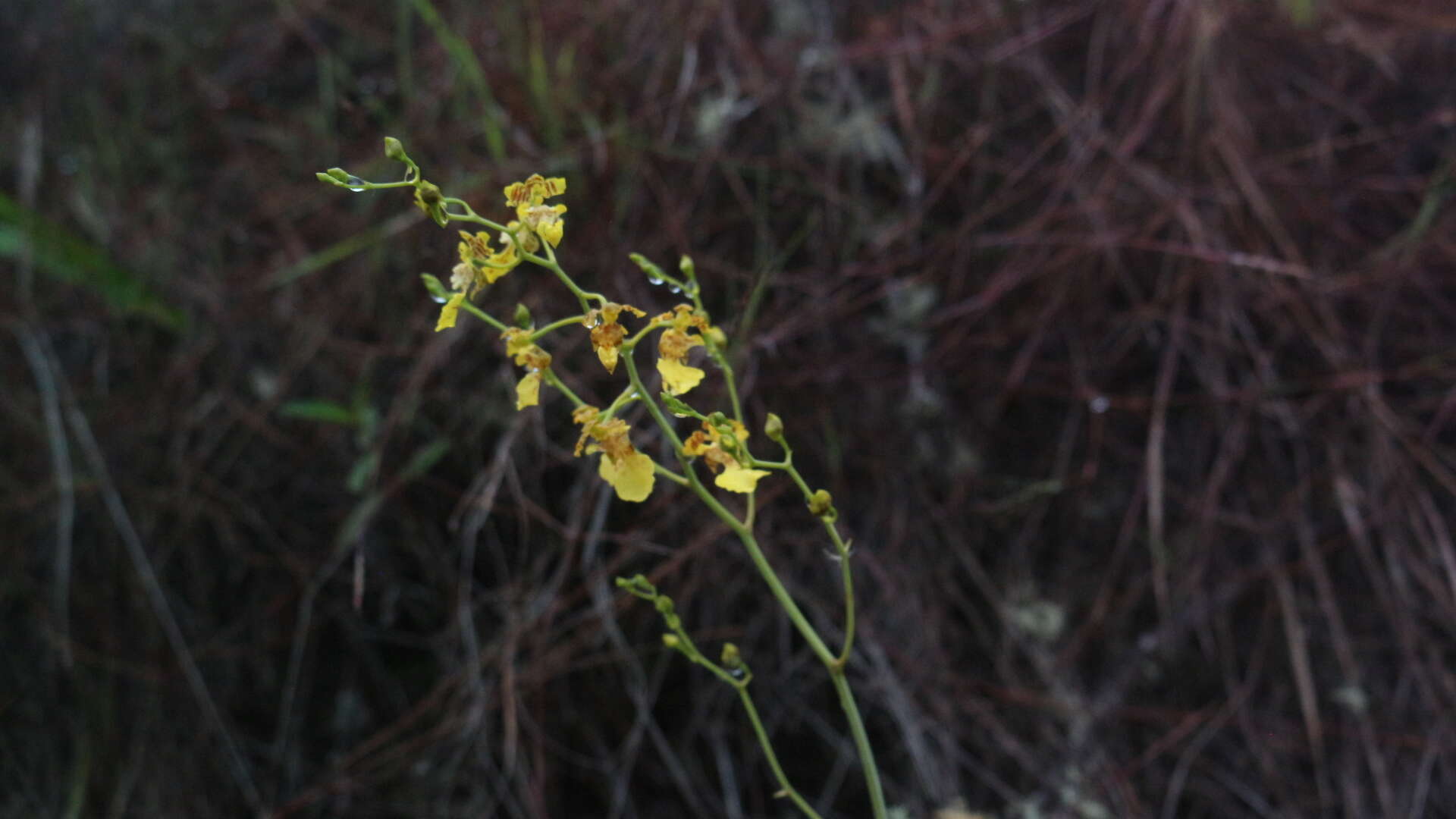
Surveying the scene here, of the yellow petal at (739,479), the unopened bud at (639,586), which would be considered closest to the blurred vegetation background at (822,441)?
the unopened bud at (639,586)

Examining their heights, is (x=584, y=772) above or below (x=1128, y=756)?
above

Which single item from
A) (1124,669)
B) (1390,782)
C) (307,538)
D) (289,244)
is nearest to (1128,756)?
(1124,669)

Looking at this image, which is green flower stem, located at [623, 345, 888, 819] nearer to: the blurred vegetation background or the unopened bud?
the unopened bud

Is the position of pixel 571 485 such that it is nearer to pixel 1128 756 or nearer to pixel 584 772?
pixel 584 772

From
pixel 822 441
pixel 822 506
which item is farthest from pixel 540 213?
pixel 822 441

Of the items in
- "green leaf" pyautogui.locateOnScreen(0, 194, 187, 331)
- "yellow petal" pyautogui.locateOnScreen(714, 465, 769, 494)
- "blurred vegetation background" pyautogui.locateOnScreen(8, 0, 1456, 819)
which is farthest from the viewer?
"green leaf" pyautogui.locateOnScreen(0, 194, 187, 331)

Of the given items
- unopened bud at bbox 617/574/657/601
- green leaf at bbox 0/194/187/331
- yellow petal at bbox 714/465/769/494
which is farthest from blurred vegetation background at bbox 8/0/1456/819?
yellow petal at bbox 714/465/769/494

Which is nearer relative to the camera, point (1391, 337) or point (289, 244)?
point (1391, 337)

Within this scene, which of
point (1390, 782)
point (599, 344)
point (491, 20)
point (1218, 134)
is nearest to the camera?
point (599, 344)
